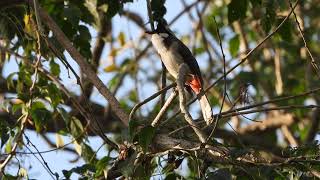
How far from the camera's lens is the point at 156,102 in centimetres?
500

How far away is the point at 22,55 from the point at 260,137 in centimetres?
272

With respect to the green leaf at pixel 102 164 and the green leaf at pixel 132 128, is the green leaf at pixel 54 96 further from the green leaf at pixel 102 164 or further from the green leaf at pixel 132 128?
the green leaf at pixel 132 128

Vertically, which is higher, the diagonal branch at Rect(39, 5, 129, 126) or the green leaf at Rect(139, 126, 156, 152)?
the diagonal branch at Rect(39, 5, 129, 126)

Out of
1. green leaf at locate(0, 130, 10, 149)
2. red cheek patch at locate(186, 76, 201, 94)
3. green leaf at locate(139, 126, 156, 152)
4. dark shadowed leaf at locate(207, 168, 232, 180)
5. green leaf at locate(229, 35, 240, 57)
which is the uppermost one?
green leaf at locate(229, 35, 240, 57)

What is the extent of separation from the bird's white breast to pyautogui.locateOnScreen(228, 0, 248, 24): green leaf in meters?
0.37

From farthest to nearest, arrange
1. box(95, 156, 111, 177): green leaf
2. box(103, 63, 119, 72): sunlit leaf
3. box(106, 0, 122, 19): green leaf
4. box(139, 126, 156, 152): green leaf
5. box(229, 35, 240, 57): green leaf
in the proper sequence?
box(103, 63, 119, 72): sunlit leaf
box(229, 35, 240, 57): green leaf
box(106, 0, 122, 19): green leaf
box(95, 156, 111, 177): green leaf
box(139, 126, 156, 152): green leaf

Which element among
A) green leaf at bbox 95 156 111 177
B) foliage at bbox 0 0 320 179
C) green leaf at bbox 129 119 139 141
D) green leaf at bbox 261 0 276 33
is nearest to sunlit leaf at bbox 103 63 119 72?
foliage at bbox 0 0 320 179

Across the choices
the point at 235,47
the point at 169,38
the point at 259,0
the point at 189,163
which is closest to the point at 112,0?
the point at 169,38

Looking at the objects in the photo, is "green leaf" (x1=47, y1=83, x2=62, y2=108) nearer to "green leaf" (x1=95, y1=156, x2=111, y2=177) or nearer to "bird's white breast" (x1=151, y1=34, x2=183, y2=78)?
"bird's white breast" (x1=151, y1=34, x2=183, y2=78)

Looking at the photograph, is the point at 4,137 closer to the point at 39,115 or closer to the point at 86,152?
the point at 39,115

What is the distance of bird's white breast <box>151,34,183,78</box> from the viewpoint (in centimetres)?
388

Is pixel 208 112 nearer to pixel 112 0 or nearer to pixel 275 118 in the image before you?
pixel 112 0

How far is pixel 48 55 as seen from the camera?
419cm

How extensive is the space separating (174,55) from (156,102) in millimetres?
1121
